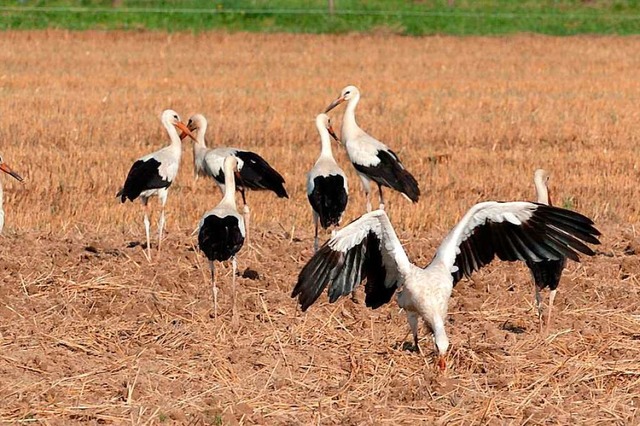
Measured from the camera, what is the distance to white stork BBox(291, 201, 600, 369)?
643 centimetres

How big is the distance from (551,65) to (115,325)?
17.3 metres

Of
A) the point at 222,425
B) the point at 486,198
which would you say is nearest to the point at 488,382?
the point at 222,425

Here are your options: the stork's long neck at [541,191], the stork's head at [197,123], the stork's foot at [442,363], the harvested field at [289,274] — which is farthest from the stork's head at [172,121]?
the stork's foot at [442,363]

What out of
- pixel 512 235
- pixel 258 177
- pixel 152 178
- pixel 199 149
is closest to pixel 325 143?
pixel 258 177

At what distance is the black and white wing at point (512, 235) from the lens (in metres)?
6.44

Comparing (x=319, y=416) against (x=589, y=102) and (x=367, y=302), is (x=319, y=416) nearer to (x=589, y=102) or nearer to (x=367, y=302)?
(x=367, y=302)

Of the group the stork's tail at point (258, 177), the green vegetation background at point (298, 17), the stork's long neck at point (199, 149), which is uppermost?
the green vegetation background at point (298, 17)

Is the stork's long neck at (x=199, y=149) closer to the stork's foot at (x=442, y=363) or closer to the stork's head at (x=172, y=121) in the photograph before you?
the stork's head at (x=172, y=121)

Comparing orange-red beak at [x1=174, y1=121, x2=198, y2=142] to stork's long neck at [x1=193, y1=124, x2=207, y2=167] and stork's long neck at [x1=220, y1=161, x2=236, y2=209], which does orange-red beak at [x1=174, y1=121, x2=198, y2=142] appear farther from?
stork's long neck at [x1=220, y1=161, x2=236, y2=209]

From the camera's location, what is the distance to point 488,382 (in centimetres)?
632

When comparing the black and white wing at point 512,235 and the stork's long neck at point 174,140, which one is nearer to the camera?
the black and white wing at point 512,235

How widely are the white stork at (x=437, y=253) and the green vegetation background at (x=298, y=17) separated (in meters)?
21.7

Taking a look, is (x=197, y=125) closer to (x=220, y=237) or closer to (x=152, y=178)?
(x=152, y=178)

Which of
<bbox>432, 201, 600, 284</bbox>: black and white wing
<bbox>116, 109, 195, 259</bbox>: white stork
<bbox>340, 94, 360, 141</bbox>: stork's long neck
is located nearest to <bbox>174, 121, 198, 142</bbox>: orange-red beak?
<bbox>116, 109, 195, 259</bbox>: white stork
